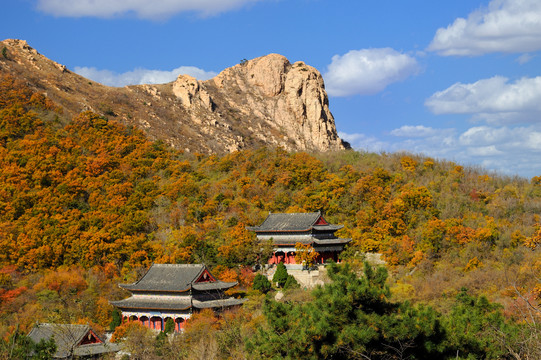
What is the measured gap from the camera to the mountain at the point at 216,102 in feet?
262

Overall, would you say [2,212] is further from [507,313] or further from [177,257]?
[507,313]

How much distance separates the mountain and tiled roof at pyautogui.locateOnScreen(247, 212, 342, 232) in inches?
1299

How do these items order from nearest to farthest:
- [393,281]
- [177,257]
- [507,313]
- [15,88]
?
[507,313], [393,281], [177,257], [15,88]

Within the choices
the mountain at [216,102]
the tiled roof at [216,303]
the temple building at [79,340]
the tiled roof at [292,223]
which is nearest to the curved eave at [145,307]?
the tiled roof at [216,303]

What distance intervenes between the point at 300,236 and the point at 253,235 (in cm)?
335

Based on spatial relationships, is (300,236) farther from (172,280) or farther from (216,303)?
(172,280)

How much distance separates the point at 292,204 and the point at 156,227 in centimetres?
1124

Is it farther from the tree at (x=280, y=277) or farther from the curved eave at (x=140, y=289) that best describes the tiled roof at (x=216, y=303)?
the tree at (x=280, y=277)

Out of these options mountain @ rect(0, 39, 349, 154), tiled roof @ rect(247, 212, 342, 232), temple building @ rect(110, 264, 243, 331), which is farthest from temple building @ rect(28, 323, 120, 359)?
mountain @ rect(0, 39, 349, 154)

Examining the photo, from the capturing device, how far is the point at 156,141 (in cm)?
7212

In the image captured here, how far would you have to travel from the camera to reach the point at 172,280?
39250mm

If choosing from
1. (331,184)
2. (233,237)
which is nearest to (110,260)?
(233,237)

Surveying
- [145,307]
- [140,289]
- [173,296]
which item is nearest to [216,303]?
[173,296]

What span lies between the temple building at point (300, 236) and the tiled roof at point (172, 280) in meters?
6.48
